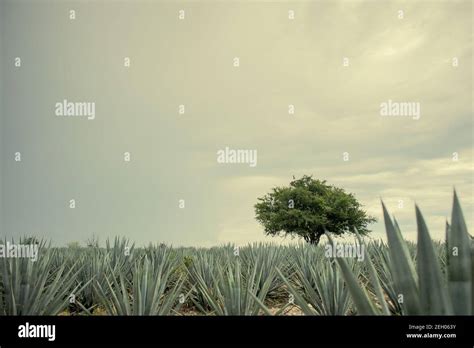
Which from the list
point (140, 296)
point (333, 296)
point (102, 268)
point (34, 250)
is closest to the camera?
point (140, 296)

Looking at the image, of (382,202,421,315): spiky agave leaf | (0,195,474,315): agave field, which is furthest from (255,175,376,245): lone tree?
(382,202,421,315): spiky agave leaf

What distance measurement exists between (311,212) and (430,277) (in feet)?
68.2

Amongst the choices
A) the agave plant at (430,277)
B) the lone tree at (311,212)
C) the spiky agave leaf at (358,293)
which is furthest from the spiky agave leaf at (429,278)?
the lone tree at (311,212)

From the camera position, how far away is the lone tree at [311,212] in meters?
21.6

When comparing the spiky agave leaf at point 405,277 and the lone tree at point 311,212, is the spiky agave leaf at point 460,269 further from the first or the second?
the lone tree at point 311,212

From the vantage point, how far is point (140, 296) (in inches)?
103

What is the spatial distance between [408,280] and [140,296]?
1.65m

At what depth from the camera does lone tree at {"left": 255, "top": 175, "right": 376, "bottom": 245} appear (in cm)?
2161

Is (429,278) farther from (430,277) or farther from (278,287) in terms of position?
(278,287)

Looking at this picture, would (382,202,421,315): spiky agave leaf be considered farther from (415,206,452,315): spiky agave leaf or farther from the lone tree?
the lone tree

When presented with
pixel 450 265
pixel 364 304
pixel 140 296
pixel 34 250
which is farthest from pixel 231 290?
pixel 34 250

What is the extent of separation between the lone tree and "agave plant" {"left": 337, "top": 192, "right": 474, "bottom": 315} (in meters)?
18.8

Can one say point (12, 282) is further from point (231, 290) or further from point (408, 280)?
point (408, 280)

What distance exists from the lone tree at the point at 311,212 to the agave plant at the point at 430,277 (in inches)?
741
